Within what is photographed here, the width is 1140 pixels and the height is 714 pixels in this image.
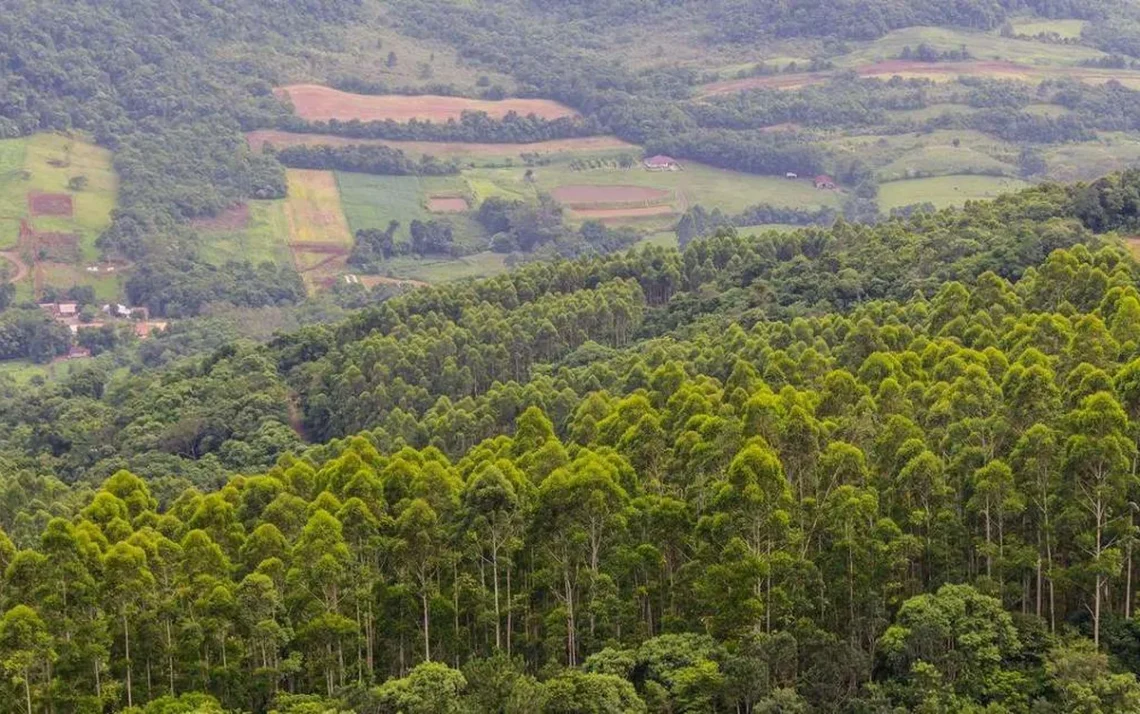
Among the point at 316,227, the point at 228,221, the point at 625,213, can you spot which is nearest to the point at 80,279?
the point at 228,221

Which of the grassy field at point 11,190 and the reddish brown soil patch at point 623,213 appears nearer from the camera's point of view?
the grassy field at point 11,190

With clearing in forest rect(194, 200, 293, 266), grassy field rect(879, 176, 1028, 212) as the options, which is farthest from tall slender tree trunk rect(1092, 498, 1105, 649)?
clearing in forest rect(194, 200, 293, 266)

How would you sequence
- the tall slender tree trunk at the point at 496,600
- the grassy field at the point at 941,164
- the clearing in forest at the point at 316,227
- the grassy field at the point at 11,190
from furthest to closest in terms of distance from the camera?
1. the grassy field at the point at 941,164
2. the clearing in forest at the point at 316,227
3. the grassy field at the point at 11,190
4. the tall slender tree trunk at the point at 496,600

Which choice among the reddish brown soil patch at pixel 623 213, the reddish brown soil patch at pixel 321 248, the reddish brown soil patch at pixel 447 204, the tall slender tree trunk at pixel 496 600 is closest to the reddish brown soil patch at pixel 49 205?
the reddish brown soil patch at pixel 321 248

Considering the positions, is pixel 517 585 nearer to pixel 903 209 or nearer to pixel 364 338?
pixel 364 338

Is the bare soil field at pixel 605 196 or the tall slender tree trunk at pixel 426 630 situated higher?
the bare soil field at pixel 605 196

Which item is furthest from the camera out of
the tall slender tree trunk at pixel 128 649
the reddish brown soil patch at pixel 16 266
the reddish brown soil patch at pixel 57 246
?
the reddish brown soil patch at pixel 57 246

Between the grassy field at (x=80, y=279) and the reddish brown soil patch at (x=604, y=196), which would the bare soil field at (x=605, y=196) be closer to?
the reddish brown soil patch at (x=604, y=196)
